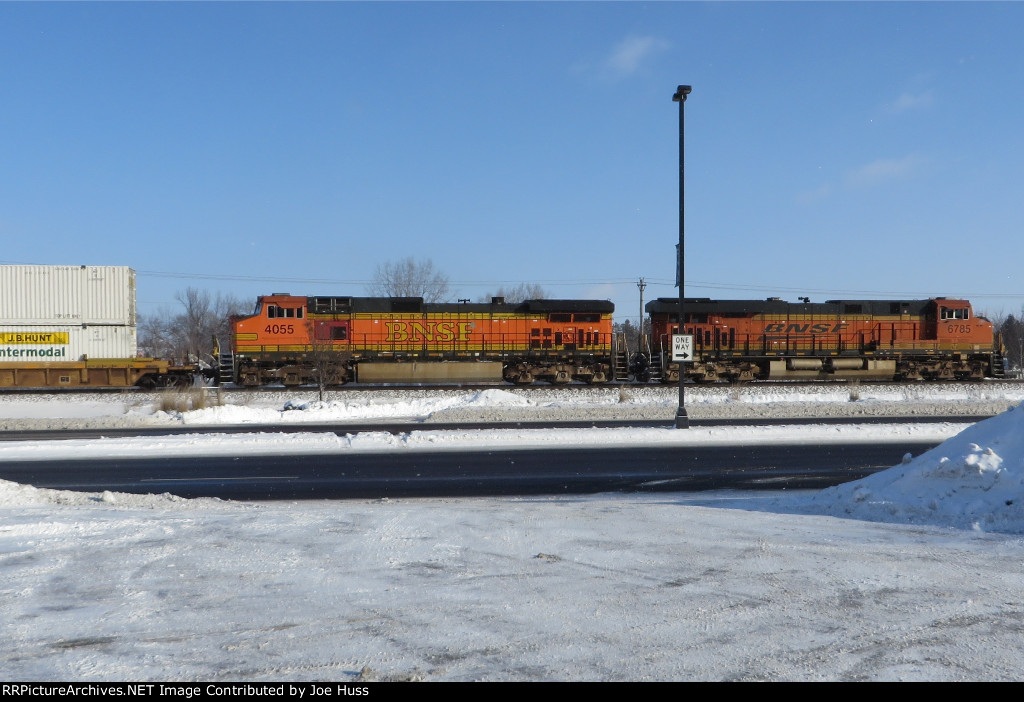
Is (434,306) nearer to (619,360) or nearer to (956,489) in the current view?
(619,360)

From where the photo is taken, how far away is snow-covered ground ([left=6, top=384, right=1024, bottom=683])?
3.68 metres

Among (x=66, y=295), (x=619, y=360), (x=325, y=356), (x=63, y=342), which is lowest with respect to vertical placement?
(x=619, y=360)

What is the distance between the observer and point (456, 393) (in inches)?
1061

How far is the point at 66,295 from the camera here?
1146 inches

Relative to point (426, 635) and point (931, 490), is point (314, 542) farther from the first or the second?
point (931, 490)

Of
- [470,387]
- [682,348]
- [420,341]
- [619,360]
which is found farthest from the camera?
[619,360]

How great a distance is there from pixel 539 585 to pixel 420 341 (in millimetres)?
26697

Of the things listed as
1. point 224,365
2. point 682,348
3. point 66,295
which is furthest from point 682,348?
point 66,295

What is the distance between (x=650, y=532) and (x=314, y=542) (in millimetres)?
2876

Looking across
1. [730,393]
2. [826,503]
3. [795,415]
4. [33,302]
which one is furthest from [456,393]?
[826,503]

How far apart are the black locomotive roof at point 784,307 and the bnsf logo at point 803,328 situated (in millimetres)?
583

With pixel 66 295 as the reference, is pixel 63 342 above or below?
below

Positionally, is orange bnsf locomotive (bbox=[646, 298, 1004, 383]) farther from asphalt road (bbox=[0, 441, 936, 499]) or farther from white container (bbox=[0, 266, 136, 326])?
white container (bbox=[0, 266, 136, 326])

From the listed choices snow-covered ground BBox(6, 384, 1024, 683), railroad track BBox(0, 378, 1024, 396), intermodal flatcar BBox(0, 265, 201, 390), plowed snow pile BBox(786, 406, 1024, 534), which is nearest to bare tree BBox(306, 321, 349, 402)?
railroad track BBox(0, 378, 1024, 396)
